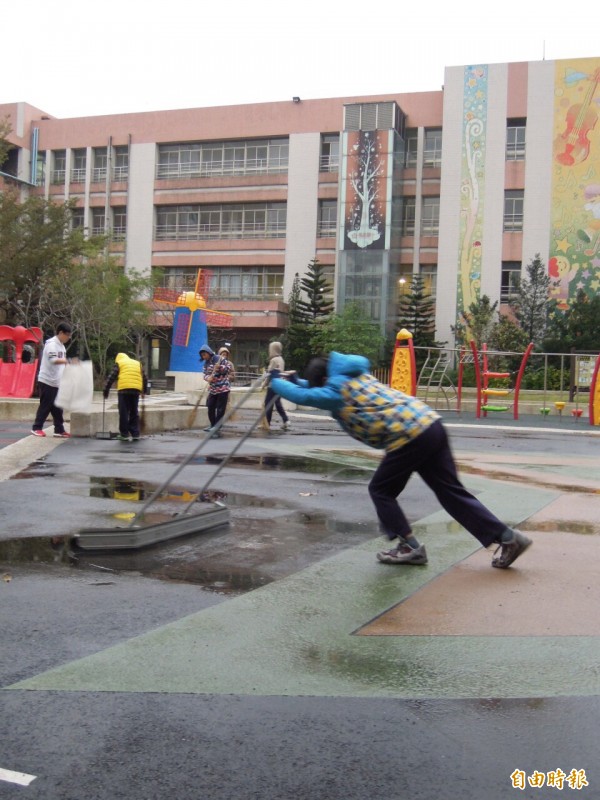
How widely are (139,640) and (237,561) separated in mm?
1683

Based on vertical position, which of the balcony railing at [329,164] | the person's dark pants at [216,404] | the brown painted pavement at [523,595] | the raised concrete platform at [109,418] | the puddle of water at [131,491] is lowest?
the brown painted pavement at [523,595]

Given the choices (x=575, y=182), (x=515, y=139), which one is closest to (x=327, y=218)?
(x=515, y=139)

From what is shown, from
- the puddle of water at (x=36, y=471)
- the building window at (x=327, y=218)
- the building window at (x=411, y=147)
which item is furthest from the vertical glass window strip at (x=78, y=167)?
the puddle of water at (x=36, y=471)

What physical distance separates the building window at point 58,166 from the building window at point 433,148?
2819cm

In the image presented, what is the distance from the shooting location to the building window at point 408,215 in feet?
183

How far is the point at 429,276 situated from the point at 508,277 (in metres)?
5.24

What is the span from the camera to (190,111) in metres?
61.1

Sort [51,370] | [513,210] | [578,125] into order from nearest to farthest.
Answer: [51,370], [578,125], [513,210]

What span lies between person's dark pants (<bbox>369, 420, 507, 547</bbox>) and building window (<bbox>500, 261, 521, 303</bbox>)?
1912 inches

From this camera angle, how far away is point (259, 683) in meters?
3.53

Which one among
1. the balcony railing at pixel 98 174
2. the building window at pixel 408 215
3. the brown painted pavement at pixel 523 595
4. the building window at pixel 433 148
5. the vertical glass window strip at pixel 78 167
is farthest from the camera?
the vertical glass window strip at pixel 78 167

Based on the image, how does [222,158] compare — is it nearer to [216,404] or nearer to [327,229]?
[327,229]

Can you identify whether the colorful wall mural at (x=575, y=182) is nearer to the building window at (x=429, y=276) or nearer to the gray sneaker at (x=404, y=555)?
the building window at (x=429, y=276)

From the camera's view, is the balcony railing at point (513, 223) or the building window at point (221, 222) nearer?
the balcony railing at point (513, 223)
